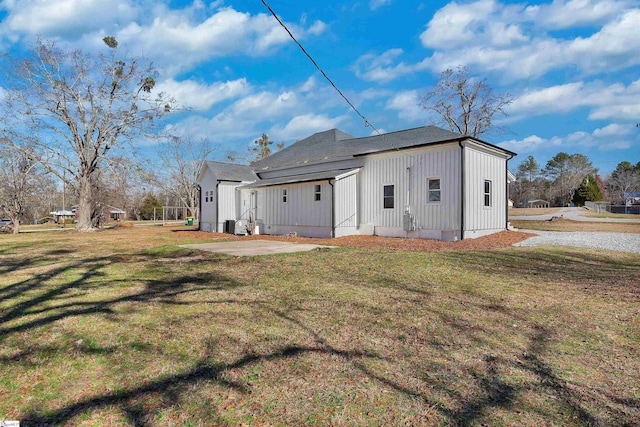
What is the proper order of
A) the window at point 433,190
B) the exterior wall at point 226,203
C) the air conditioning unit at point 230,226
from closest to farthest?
the window at point 433,190
the air conditioning unit at point 230,226
the exterior wall at point 226,203

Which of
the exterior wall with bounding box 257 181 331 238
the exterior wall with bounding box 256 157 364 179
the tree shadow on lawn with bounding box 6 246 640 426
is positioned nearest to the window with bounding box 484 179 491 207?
the exterior wall with bounding box 256 157 364 179

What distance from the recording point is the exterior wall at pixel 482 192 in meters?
13.4

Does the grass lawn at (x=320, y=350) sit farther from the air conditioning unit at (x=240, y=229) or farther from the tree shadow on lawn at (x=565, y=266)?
the air conditioning unit at (x=240, y=229)

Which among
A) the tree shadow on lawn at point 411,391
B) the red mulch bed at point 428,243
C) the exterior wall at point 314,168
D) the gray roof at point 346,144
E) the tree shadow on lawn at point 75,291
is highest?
the gray roof at point 346,144

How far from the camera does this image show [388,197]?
49.9 feet

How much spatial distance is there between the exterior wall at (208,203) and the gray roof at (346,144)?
3.11 metres

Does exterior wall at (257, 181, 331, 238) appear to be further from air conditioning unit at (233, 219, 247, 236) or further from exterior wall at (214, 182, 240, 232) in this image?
exterior wall at (214, 182, 240, 232)

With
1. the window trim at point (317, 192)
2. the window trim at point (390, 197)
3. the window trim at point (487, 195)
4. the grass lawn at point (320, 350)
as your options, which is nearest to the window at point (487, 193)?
the window trim at point (487, 195)

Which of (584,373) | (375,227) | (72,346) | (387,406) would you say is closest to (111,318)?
(72,346)

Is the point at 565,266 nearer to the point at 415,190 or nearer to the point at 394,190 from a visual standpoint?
the point at 415,190

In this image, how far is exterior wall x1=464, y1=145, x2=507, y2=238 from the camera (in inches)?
526

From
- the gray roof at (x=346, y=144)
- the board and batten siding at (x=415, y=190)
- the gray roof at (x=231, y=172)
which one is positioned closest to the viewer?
the board and batten siding at (x=415, y=190)

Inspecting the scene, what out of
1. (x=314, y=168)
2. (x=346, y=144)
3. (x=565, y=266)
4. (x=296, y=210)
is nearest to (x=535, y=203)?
(x=346, y=144)

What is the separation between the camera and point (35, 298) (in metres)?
4.99
